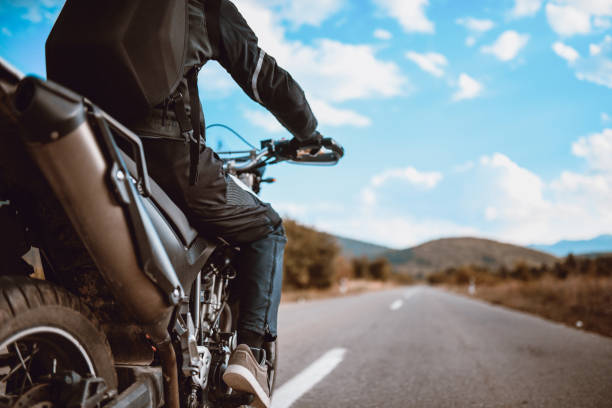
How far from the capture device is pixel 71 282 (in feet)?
4.88

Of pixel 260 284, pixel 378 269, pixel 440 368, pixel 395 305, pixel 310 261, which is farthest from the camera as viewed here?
pixel 378 269

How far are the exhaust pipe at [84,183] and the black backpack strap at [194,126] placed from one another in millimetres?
386

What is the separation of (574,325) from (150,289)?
8490 millimetres

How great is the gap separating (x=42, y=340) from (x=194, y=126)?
0.80m

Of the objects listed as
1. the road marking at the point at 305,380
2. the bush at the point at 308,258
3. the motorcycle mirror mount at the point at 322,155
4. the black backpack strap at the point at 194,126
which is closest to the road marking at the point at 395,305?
the road marking at the point at 305,380

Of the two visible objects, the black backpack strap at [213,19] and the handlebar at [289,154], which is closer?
the black backpack strap at [213,19]

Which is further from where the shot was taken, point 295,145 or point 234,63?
point 295,145

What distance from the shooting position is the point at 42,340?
1.14m

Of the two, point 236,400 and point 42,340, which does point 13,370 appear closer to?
point 42,340

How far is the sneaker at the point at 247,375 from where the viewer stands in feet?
5.37

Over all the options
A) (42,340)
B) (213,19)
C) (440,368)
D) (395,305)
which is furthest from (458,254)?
(42,340)

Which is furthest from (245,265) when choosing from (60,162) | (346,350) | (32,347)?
(346,350)

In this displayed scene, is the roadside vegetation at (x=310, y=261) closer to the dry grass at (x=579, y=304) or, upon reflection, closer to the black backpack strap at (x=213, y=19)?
the dry grass at (x=579, y=304)

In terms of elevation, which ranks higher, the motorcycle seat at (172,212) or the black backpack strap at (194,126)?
the black backpack strap at (194,126)
